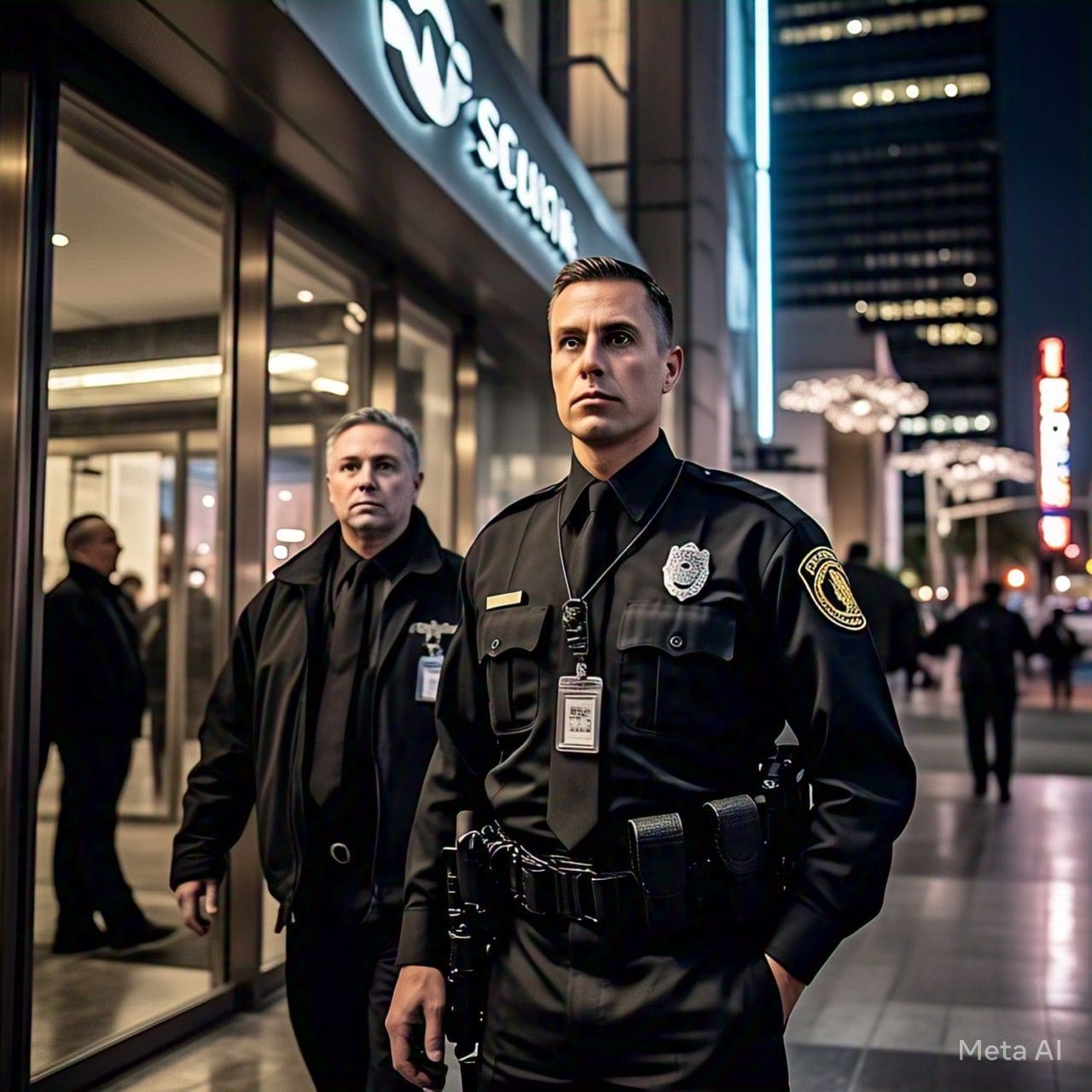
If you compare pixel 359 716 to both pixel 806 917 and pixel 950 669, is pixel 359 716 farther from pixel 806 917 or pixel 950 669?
pixel 950 669

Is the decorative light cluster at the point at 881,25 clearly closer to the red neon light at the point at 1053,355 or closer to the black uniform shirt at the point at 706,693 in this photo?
the red neon light at the point at 1053,355

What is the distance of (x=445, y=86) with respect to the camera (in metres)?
6.13

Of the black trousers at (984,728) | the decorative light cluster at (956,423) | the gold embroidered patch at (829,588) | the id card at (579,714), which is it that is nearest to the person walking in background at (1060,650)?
the black trousers at (984,728)

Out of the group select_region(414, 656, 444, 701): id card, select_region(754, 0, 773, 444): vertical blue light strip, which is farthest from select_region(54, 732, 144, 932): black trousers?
select_region(754, 0, 773, 444): vertical blue light strip

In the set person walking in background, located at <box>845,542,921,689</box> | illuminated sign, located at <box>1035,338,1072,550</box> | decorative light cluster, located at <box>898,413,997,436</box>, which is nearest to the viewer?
A: person walking in background, located at <box>845,542,921,689</box>

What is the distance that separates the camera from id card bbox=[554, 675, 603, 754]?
2.08 metres

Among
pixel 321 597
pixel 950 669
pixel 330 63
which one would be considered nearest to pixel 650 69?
pixel 330 63

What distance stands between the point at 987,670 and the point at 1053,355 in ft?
99.5

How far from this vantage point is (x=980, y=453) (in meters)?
32.2

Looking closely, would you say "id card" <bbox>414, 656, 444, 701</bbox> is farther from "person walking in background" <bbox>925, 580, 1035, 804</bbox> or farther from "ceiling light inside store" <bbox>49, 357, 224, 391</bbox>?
"person walking in background" <bbox>925, 580, 1035, 804</bbox>

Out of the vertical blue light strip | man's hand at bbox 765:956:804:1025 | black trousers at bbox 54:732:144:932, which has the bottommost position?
black trousers at bbox 54:732:144:932

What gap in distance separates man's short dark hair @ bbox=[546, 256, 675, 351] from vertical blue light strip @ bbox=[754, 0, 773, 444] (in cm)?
1650

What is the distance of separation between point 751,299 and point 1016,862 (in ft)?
45.2

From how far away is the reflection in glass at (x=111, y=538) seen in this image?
4.97 m
